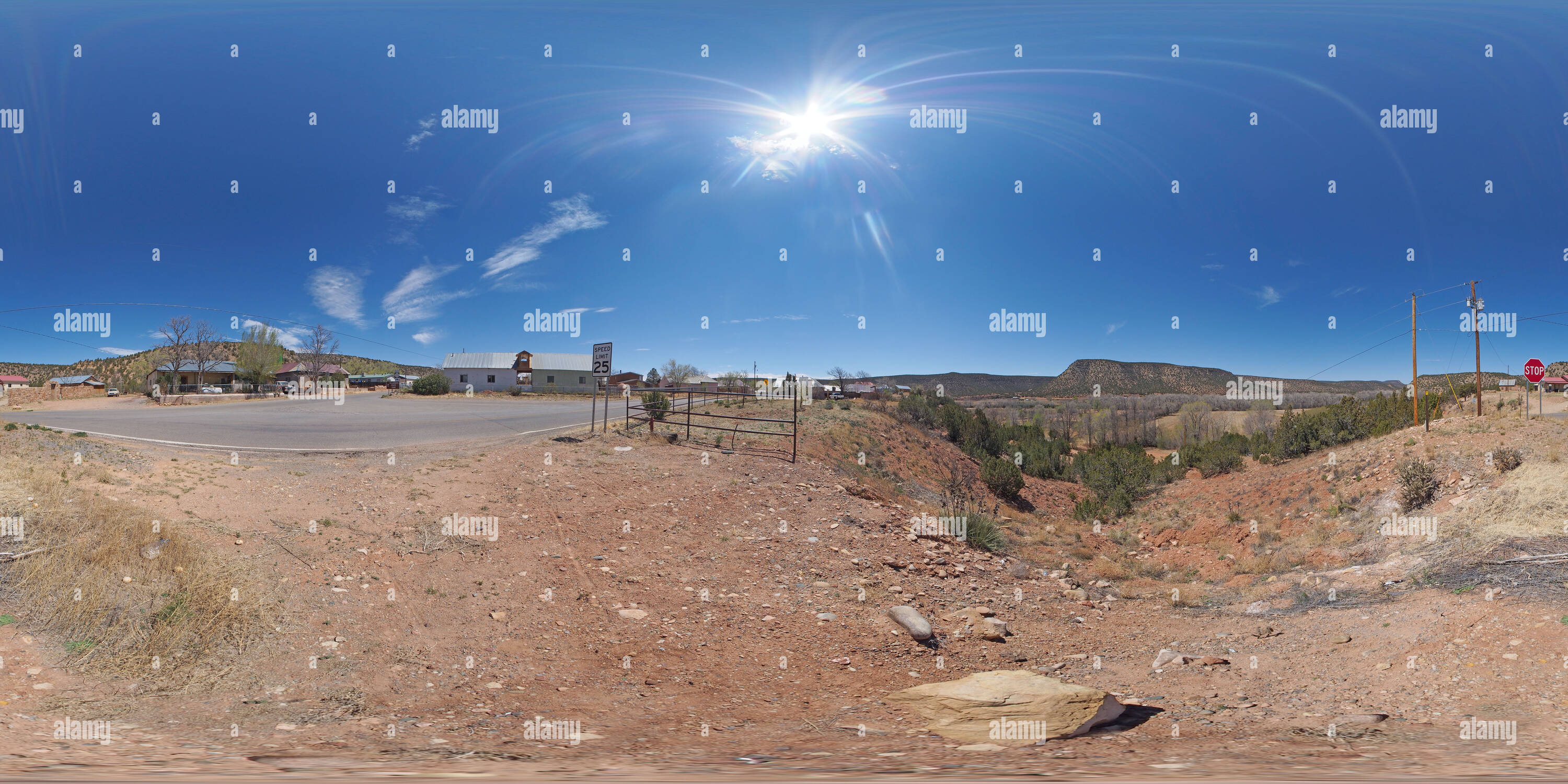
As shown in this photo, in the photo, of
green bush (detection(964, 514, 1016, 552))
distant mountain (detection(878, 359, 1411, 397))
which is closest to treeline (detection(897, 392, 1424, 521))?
green bush (detection(964, 514, 1016, 552))

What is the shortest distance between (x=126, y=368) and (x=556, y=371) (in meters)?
64.7

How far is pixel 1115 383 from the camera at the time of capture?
106750mm

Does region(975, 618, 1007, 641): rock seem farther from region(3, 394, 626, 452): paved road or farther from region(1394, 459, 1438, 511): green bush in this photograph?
region(3, 394, 626, 452): paved road

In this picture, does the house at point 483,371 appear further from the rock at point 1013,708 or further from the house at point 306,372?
the rock at point 1013,708

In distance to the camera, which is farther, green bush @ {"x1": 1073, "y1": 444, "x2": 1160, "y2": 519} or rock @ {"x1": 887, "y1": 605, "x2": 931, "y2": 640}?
green bush @ {"x1": 1073, "y1": 444, "x2": 1160, "y2": 519}

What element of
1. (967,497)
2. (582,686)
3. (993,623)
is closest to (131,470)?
(582,686)

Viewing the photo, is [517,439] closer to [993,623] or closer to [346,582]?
[346,582]

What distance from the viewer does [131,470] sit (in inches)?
414

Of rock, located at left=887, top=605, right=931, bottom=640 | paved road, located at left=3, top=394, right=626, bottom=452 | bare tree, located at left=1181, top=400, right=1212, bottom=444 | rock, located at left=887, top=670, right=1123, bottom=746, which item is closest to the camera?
rock, located at left=887, top=670, right=1123, bottom=746

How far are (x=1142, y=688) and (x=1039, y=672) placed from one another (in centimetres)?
111

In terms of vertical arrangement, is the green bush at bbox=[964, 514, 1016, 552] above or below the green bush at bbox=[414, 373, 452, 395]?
below

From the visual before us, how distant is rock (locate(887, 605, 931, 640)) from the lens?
26.9 ft

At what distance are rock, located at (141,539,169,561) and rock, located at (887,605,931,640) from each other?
29.3ft

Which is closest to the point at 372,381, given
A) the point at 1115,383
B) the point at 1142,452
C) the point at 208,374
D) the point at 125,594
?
the point at 208,374
